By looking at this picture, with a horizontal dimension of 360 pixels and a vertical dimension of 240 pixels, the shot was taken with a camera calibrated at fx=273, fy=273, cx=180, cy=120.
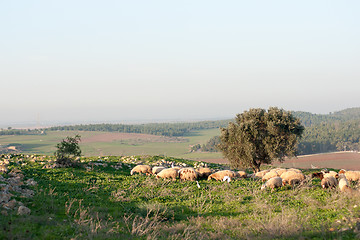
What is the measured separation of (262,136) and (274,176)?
447 inches

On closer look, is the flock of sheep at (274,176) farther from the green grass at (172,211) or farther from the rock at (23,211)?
the rock at (23,211)

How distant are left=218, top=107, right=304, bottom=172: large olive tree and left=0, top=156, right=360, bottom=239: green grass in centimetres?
1186

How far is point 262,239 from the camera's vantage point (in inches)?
400

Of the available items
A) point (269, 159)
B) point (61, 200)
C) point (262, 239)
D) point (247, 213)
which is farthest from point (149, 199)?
point (269, 159)

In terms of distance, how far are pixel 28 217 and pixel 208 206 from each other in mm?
9080

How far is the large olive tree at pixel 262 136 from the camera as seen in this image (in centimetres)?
3278

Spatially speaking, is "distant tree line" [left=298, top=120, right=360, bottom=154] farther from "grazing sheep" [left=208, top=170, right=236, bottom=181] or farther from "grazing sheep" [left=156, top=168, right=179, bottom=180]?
"grazing sheep" [left=156, top=168, right=179, bottom=180]

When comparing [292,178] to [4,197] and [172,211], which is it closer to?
[172,211]

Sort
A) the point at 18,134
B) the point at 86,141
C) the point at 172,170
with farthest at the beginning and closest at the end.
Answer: the point at 18,134, the point at 86,141, the point at 172,170

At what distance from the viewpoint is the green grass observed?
1086 centimetres

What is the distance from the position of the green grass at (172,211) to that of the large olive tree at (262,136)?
11.9 metres

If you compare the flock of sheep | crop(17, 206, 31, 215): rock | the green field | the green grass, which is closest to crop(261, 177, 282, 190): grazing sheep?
the flock of sheep

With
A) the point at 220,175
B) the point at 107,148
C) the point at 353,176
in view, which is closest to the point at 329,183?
the point at 353,176

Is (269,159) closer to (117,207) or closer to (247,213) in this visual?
(247,213)
